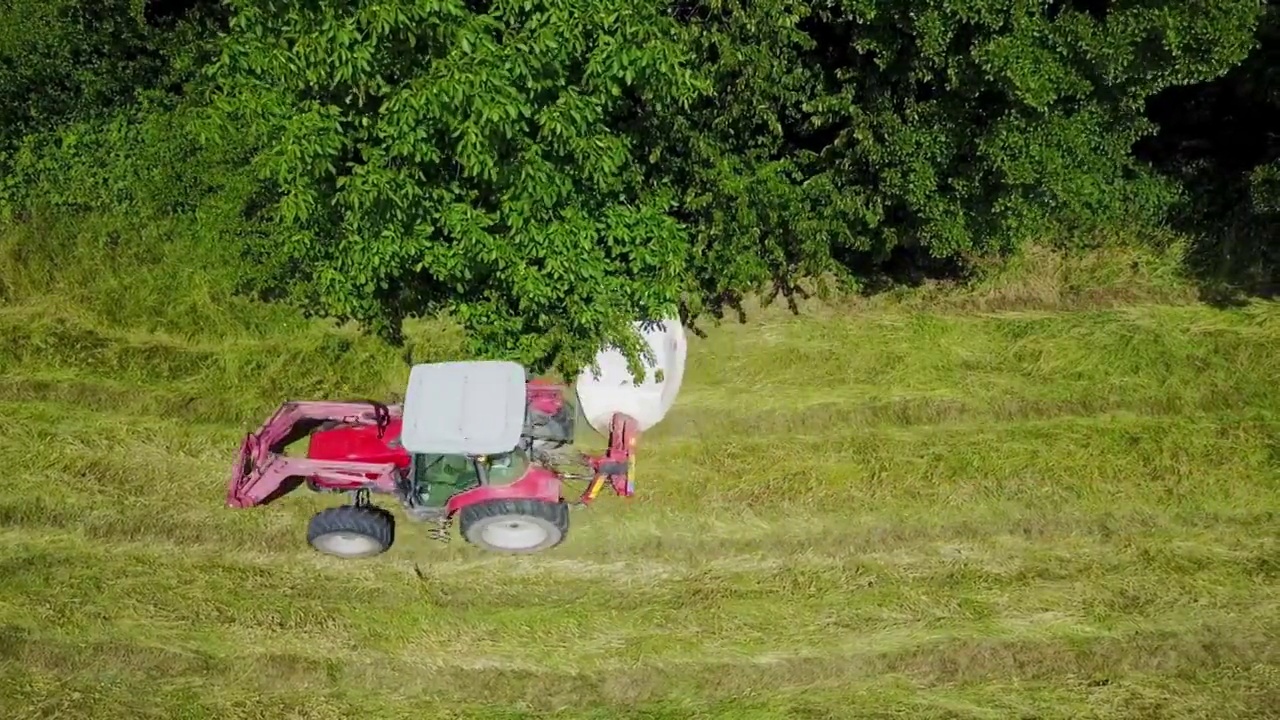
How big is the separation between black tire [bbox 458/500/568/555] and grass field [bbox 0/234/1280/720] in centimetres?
27

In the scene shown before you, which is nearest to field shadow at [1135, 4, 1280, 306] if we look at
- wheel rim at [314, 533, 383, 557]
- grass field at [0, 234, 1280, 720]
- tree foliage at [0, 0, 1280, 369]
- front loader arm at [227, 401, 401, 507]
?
tree foliage at [0, 0, 1280, 369]

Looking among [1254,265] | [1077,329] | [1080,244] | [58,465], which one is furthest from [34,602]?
[1254,265]

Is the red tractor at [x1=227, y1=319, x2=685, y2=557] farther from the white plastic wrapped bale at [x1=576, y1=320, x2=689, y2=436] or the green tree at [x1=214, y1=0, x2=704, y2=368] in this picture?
the green tree at [x1=214, y1=0, x2=704, y2=368]

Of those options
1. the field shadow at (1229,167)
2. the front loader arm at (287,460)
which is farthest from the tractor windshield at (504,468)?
the field shadow at (1229,167)

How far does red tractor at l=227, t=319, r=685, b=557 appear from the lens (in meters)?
8.66

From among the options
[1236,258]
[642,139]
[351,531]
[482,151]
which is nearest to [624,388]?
[642,139]

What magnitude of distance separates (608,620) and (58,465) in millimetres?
6489

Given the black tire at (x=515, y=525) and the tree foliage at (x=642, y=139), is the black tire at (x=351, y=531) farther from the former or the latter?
the tree foliage at (x=642, y=139)

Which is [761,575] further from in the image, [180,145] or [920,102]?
[180,145]

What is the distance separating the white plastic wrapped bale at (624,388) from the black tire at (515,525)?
155cm

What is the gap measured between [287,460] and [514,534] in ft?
7.79

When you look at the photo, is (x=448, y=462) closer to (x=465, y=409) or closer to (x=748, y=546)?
(x=465, y=409)

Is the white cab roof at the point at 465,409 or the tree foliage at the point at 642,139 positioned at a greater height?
the tree foliage at the point at 642,139

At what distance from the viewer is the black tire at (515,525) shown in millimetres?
8805
